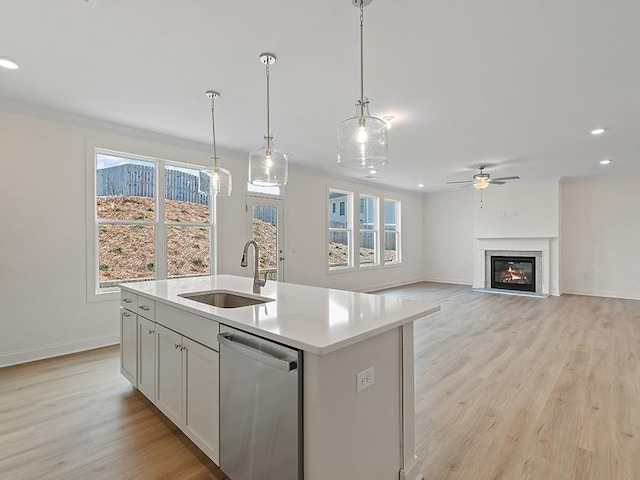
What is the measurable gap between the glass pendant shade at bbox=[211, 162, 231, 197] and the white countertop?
1.12 metres

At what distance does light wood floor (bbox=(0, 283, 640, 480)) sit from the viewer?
1902 mm

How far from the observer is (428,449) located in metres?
2.08

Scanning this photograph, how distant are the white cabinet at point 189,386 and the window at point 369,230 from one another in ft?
20.0

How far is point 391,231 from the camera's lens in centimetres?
897

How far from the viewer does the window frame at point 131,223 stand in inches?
155

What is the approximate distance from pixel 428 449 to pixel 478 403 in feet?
2.59

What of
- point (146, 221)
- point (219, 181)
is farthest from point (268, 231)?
point (219, 181)

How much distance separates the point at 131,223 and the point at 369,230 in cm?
544

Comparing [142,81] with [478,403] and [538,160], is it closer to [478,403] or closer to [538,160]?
[478,403]

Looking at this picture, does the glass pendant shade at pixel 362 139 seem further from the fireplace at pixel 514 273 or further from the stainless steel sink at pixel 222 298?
the fireplace at pixel 514 273

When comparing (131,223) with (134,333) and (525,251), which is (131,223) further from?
(525,251)

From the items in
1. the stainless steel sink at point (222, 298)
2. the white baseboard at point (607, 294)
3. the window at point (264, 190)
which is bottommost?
the white baseboard at point (607, 294)

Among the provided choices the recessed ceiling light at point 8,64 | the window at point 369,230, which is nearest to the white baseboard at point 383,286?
the window at point 369,230

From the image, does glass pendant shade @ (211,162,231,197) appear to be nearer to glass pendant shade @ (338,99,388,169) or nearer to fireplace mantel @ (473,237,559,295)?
glass pendant shade @ (338,99,388,169)
